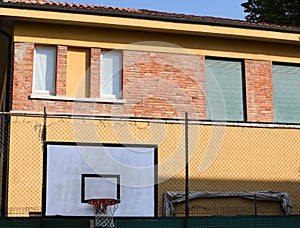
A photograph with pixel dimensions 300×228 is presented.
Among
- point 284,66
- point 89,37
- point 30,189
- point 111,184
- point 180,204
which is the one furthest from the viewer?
point 284,66

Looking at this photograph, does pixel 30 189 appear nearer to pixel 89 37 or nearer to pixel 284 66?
pixel 89 37

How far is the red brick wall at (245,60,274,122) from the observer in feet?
52.3

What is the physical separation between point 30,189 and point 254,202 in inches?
211

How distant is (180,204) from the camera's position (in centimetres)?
1419

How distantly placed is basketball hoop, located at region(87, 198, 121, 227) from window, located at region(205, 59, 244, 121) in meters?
5.27

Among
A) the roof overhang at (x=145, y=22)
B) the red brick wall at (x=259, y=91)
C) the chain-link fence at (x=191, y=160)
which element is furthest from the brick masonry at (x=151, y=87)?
the chain-link fence at (x=191, y=160)

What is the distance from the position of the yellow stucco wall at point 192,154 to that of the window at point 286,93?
3.01 ft

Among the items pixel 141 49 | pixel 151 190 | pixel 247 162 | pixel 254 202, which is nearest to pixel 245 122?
pixel 247 162

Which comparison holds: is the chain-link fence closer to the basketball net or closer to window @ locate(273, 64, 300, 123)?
window @ locate(273, 64, 300, 123)

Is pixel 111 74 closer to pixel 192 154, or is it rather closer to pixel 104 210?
pixel 192 154

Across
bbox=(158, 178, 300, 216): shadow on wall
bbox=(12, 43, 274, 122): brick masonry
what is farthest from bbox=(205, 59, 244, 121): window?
bbox=(158, 178, 300, 216): shadow on wall

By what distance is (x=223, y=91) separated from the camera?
1578cm

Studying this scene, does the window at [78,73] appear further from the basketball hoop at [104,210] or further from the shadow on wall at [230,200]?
the basketball hoop at [104,210]

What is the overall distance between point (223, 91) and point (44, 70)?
15.2 ft
